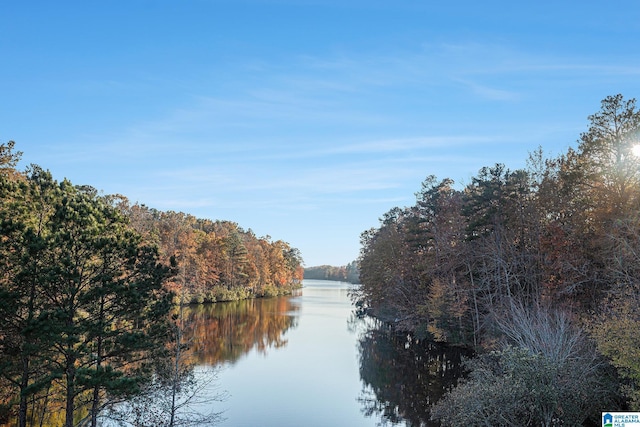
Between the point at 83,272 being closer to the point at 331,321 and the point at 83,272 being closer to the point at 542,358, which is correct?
the point at 542,358

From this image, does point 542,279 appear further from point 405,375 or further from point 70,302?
point 70,302

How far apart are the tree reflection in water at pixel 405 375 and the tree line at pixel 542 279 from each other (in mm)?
1890

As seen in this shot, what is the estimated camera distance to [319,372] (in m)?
33.4

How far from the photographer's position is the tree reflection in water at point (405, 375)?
80.7 feet

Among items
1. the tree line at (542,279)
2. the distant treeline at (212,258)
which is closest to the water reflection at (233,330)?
the distant treeline at (212,258)

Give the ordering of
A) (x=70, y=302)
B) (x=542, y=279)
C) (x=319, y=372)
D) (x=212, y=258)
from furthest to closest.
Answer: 1. (x=212, y=258)
2. (x=319, y=372)
3. (x=542, y=279)
4. (x=70, y=302)

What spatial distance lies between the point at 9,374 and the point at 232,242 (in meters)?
76.5

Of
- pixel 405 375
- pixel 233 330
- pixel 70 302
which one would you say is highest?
pixel 70 302

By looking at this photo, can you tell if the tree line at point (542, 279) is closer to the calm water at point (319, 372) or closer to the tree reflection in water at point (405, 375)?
the tree reflection in water at point (405, 375)

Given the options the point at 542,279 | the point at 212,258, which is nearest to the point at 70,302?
the point at 542,279

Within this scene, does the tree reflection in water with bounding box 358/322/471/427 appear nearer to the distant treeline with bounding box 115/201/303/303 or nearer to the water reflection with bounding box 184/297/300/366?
the water reflection with bounding box 184/297/300/366

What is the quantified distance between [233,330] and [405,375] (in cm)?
2394

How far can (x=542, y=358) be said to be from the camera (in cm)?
1606

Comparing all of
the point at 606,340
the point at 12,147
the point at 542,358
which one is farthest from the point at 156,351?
the point at 606,340
